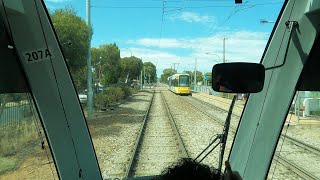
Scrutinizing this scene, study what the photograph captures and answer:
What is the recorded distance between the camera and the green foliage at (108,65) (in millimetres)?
57678

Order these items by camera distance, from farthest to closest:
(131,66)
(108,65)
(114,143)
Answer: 1. (131,66)
2. (108,65)
3. (114,143)

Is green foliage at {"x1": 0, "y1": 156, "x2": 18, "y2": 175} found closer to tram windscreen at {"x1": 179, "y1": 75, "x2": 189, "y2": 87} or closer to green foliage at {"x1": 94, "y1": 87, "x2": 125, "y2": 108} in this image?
green foliage at {"x1": 94, "y1": 87, "x2": 125, "y2": 108}

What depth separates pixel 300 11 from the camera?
3014 mm

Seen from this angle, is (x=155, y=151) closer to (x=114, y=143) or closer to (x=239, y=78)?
(x=114, y=143)

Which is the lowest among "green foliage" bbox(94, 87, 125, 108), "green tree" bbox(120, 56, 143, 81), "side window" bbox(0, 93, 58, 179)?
"green foliage" bbox(94, 87, 125, 108)

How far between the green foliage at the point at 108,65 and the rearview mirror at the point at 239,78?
53.4 metres

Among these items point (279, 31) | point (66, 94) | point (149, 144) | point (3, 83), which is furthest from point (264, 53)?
point (149, 144)

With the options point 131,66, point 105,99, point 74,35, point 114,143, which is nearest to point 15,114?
point 114,143

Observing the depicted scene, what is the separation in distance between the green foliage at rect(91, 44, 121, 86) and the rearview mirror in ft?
175

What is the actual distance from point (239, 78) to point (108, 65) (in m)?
57.7

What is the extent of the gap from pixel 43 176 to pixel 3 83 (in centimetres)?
614

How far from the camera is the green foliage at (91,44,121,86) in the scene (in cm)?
5768

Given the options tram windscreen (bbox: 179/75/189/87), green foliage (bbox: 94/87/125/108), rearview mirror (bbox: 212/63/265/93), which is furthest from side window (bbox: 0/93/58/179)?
tram windscreen (bbox: 179/75/189/87)

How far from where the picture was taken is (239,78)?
262cm
